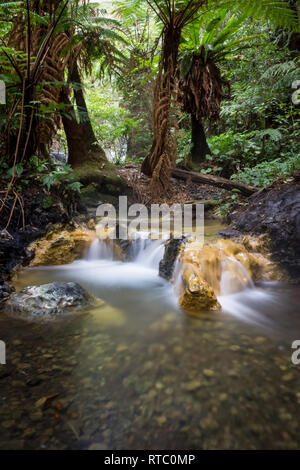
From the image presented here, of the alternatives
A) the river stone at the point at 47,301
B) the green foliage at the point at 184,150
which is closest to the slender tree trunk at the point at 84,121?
the green foliage at the point at 184,150

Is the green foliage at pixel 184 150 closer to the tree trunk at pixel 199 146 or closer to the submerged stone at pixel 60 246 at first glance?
the tree trunk at pixel 199 146

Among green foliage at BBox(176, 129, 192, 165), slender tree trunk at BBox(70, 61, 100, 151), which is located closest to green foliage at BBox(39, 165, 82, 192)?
slender tree trunk at BBox(70, 61, 100, 151)

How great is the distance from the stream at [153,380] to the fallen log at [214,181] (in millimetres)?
2417

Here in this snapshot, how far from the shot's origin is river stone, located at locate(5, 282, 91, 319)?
203cm

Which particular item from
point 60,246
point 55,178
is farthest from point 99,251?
point 55,178

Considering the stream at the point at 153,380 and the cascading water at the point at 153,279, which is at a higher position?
the cascading water at the point at 153,279

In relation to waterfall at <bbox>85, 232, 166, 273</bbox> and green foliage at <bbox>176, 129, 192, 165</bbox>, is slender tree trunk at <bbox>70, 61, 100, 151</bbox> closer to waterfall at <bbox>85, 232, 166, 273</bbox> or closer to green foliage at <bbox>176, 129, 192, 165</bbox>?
green foliage at <bbox>176, 129, 192, 165</bbox>

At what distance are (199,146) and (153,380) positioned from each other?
5629 mm

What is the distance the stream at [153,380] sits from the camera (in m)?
1.06

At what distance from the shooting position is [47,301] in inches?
83.1

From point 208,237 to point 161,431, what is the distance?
2474 millimetres

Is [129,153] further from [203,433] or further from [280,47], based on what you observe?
[203,433]

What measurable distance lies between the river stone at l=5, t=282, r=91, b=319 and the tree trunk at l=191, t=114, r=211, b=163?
15.7 feet

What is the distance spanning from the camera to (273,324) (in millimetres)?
2033
